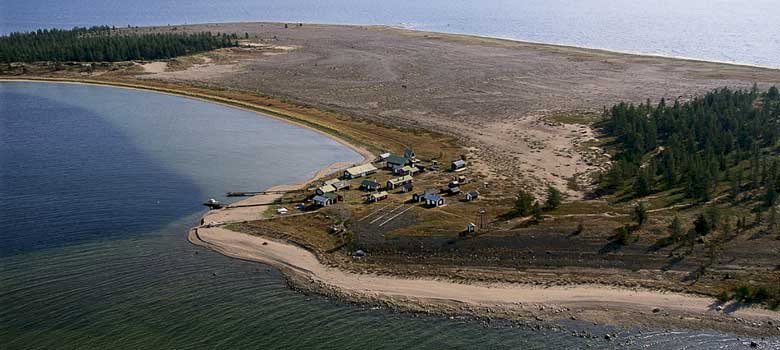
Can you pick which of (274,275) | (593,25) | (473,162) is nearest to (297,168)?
(473,162)

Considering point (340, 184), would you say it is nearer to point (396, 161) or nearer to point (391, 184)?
point (391, 184)

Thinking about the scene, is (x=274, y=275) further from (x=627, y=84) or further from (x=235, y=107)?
(x=627, y=84)

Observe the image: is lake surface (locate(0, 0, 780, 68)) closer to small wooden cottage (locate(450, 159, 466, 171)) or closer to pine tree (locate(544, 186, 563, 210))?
small wooden cottage (locate(450, 159, 466, 171))

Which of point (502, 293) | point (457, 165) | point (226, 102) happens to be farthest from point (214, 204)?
point (226, 102)

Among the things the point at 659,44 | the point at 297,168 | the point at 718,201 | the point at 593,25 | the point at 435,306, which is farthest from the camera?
the point at 593,25

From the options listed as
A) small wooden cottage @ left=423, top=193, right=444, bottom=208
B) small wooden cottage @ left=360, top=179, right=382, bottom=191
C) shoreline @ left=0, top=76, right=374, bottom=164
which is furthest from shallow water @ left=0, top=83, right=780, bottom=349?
small wooden cottage @ left=423, top=193, right=444, bottom=208

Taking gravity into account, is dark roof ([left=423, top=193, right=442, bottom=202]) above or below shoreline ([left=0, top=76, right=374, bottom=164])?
below
